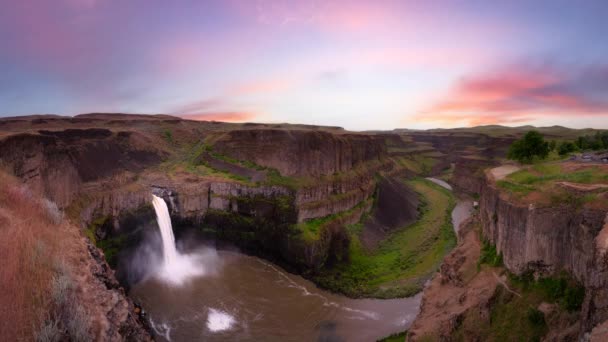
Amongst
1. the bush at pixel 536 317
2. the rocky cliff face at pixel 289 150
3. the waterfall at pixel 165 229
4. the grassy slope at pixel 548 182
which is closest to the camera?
the bush at pixel 536 317

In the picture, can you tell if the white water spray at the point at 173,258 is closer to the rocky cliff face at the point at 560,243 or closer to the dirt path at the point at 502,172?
the rocky cliff face at the point at 560,243

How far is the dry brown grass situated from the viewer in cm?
714

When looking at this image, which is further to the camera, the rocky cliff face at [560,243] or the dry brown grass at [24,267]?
the rocky cliff face at [560,243]

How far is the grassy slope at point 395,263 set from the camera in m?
29.5

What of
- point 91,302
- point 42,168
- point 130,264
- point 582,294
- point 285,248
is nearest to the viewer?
point 91,302

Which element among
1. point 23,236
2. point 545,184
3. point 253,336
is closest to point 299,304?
point 253,336

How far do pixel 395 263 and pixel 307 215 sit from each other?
32.5 feet

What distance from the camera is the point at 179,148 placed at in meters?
55.6

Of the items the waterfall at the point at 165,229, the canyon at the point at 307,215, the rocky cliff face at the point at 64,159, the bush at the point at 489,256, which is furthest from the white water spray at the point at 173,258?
the bush at the point at 489,256

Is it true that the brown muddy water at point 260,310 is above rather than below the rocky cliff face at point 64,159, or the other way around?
below

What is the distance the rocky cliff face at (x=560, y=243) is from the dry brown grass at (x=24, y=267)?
1487 centimetres

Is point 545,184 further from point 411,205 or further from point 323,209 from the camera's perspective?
point 411,205

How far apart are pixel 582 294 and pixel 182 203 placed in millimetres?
31699

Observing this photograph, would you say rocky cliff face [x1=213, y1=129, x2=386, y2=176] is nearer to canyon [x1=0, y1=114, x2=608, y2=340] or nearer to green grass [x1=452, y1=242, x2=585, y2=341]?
canyon [x1=0, y1=114, x2=608, y2=340]
